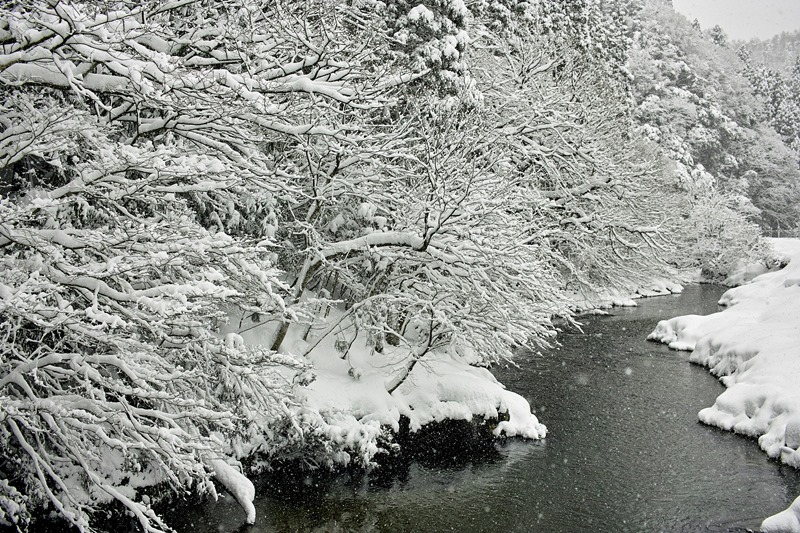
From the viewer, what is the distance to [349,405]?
37.6 feet

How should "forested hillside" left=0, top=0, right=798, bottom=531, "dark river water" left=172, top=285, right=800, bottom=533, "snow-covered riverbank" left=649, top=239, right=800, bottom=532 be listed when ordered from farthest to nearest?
"snow-covered riverbank" left=649, top=239, right=800, bottom=532 → "dark river water" left=172, top=285, right=800, bottom=533 → "forested hillside" left=0, top=0, right=798, bottom=531

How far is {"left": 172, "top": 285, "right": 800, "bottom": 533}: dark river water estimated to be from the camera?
898cm

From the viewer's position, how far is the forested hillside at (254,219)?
17.9ft

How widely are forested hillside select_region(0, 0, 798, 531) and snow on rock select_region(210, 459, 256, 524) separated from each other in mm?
44

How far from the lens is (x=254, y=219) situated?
11.7 metres

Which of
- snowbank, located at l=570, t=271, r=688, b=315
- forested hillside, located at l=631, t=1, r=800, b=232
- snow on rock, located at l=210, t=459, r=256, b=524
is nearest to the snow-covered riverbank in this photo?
snowbank, located at l=570, t=271, r=688, b=315

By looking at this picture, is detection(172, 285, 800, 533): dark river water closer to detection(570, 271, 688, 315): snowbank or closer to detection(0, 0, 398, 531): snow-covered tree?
detection(0, 0, 398, 531): snow-covered tree

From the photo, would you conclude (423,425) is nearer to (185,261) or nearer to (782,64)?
(185,261)

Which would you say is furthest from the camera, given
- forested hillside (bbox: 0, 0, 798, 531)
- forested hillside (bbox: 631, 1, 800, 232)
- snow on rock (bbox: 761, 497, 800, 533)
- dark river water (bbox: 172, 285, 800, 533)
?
forested hillside (bbox: 631, 1, 800, 232)

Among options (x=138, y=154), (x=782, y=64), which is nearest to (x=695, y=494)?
(x=138, y=154)

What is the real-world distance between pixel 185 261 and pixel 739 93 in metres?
76.2

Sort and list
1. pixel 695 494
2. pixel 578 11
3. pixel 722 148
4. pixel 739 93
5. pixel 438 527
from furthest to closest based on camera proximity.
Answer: pixel 739 93, pixel 722 148, pixel 578 11, pixel 695 494, pixel 438 527

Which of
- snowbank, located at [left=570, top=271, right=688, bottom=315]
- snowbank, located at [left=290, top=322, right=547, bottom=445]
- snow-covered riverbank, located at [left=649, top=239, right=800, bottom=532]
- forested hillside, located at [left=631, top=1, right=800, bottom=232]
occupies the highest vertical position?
forested hillside, located at [left=631, top=1, right=800, bottom=232]

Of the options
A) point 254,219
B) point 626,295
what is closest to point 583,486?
point 254,219
